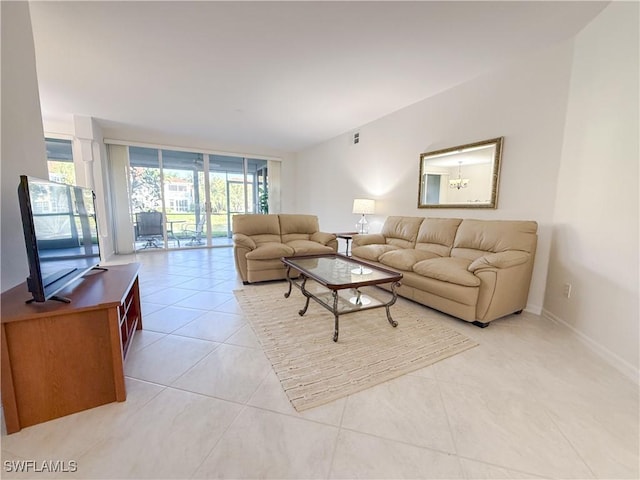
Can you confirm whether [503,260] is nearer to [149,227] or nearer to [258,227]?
[258,227]

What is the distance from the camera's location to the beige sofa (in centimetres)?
338

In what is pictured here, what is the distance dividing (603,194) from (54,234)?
141 inches

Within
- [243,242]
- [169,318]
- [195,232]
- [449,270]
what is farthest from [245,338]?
[195,232]

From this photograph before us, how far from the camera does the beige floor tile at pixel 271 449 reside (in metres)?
1.04

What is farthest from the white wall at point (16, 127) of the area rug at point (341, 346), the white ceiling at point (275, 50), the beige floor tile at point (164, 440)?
the area rug at point (341, 346)

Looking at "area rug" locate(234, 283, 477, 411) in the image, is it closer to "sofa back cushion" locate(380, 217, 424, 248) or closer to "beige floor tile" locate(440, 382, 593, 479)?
"beige floor tile" locate(440, 382, 593, 479)

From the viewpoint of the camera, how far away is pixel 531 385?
1561mm

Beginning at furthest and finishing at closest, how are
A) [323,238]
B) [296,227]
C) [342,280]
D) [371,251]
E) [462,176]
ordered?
[296,227] → [323,238] → [371,251] → [462,176] → [342,280]

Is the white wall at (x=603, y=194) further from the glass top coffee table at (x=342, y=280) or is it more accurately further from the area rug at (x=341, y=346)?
the glass top coffee table at (x=342, y=280)

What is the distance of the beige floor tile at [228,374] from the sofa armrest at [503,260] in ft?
6.24

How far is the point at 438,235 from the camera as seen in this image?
316 centimetres

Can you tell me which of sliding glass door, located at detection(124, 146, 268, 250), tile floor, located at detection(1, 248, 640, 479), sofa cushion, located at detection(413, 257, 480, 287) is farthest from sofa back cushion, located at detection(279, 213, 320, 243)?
sliding glass door, located at detection(124, 146, 268, 250)

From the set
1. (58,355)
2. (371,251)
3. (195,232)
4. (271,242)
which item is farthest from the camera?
(195,232)

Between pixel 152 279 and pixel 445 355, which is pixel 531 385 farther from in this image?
pixel 152 279
